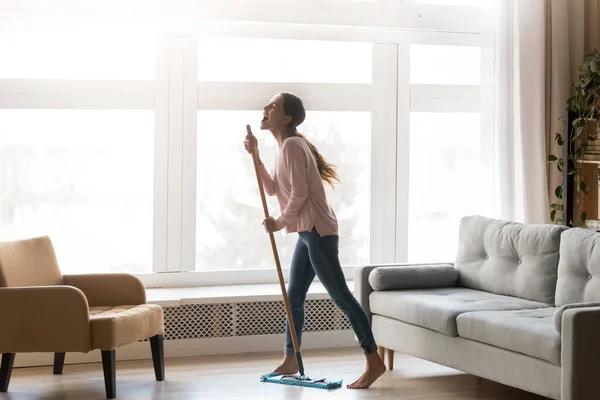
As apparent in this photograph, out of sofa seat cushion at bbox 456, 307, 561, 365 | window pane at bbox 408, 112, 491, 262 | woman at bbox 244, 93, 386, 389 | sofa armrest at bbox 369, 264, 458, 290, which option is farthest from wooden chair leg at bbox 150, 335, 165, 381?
window pane at bbox 408, 112, 491, 262

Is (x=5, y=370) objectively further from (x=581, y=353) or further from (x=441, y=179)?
(x=441, y=179)

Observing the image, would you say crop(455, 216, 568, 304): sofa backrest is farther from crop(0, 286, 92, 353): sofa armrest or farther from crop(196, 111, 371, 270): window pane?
crop(0, 286, 92, 353): sofa armrest

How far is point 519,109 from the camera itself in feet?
20.2

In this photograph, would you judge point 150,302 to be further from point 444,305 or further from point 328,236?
point 444,305

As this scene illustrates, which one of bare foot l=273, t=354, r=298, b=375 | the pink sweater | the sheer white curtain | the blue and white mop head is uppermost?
the sheer white curtain

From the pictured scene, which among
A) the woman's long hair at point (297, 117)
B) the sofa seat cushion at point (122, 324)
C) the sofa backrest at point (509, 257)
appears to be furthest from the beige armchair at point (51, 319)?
the sofa backrest at point (509, 257)

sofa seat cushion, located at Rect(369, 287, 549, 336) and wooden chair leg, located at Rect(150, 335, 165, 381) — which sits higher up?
sofa seat cushion, located at Rect(369, 287, 549, 336)

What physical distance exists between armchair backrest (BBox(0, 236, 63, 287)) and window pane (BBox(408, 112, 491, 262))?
2.62 metres

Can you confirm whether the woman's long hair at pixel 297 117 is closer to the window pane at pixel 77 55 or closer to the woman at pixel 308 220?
the woman at pixel 308 220

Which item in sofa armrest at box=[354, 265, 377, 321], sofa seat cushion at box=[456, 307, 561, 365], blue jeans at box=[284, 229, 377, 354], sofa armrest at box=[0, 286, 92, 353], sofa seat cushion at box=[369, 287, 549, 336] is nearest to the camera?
sofa seat cushion at box=[456, 307, 561, 365]

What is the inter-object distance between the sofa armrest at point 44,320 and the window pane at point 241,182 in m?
1.78

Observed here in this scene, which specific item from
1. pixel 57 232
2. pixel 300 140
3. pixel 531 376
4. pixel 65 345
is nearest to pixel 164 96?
pixel 57 232

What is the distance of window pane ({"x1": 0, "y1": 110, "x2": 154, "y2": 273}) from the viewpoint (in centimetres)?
571

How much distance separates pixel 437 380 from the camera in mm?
4906
